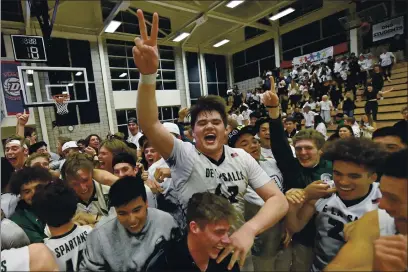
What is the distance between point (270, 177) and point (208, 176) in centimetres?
30

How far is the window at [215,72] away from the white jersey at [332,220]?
0.93 metres

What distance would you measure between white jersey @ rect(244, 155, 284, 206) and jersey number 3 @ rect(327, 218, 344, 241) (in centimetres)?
21

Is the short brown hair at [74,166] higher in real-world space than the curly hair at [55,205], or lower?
higher

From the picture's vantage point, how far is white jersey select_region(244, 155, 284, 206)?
792mm

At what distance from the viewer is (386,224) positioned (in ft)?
1.90

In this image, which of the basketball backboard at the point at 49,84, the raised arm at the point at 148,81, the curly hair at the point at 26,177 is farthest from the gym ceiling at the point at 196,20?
the curly hair at the point at 26,177

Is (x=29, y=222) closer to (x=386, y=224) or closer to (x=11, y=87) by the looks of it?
(x=11, y=87)

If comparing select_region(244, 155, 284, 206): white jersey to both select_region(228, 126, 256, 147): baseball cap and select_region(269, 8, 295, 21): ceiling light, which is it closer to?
select_region(228, 126, 256, 147): baseball cap

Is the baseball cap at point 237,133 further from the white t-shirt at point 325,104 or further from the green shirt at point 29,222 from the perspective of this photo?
the green shirt at point 29,222

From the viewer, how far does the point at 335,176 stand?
71cm

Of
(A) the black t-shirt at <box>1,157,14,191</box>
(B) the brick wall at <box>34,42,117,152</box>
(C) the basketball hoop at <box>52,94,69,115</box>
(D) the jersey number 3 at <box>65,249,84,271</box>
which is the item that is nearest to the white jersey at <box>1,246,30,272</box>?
(D) the jersey number 3 at <box>65,249,84,271</box>

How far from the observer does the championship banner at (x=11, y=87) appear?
3.74 feet

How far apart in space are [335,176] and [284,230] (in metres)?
0.27

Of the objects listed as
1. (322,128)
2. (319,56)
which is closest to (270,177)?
(322,128)
